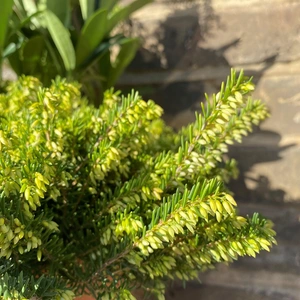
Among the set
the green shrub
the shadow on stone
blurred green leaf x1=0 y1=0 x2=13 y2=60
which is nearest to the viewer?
the green shrub

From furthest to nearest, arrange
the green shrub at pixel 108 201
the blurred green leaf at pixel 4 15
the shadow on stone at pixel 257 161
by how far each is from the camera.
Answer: the shadow on stone at pixel 257 161
the blurred green leaf at pixel 4 15
the green shrub at pixel 108 201

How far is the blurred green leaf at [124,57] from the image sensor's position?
67 centimetres

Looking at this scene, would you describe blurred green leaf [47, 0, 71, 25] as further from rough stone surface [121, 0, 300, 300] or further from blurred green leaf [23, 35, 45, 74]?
rough stone surface [121, 0, 300, 300]

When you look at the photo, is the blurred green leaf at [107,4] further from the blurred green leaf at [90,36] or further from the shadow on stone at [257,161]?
the shadow on stone at [257,161]

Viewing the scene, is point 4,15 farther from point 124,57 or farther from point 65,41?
point 124,57

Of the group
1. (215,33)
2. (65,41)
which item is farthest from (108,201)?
(215,33)

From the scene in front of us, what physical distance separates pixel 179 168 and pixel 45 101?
164 millimetres

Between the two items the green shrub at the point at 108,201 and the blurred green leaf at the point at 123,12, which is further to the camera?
the blurred green leaf at the point at 123,12

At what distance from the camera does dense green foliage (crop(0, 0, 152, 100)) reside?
24.0 inches

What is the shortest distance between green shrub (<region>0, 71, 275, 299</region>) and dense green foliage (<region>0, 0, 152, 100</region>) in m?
0.16

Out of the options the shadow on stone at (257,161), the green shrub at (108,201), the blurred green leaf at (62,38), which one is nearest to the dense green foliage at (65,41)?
the blurred green leaf at (62,38)

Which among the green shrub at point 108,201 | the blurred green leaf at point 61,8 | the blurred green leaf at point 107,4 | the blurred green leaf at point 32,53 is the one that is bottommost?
the green shrub at point 108,201

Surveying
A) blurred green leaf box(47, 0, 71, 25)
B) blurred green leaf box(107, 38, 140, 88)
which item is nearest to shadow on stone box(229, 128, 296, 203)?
blurred green leaf box(107, 38, 140, 88)

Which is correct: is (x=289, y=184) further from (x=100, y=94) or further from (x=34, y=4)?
(x=34, y=4)
